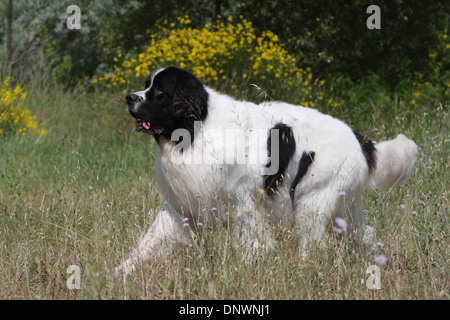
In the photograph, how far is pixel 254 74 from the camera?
7.61 meters

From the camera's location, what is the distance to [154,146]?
645cm

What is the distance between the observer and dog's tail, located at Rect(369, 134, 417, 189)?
4055 mm

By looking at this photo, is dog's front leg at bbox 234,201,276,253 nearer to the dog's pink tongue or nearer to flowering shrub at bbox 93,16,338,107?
Result: the dog's pink tongue

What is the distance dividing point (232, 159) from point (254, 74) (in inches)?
162

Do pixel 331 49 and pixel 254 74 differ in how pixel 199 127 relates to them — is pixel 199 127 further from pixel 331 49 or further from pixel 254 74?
pixel 331 49

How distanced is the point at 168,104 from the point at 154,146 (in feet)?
9.26

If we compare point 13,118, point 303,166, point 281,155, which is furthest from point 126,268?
point 13,118

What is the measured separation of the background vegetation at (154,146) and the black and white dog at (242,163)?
0.21 meters

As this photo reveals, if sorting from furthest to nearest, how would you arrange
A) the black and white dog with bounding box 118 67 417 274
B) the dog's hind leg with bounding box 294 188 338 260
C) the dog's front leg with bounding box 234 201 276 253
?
the dog's hind leg with bounding box 294 188 338 260 < the black and white dog with bounding box 118 67 417 274 < the dog's front leg with bounding box 234 201 276 253

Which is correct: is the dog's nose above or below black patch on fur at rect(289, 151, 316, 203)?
above

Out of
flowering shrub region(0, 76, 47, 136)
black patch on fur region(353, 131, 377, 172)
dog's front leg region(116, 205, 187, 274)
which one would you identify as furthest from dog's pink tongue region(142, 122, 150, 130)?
flowering shrub region(0, 76, 47, 136)

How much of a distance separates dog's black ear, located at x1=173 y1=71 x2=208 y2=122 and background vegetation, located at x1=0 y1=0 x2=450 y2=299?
77cm
